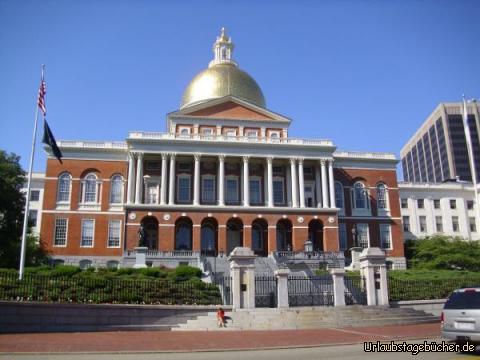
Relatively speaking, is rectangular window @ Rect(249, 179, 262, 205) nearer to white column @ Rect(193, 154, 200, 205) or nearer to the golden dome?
white column @ Rect(193, 154, 200, 205)

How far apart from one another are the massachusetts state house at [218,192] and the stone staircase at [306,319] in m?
24.6

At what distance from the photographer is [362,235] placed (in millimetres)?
57812

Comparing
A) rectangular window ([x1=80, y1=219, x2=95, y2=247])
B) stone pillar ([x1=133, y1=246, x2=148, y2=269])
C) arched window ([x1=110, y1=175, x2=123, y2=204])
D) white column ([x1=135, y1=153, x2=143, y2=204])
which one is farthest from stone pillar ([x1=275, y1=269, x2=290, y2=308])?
arched window ([x1=110, y1=175, x2=123, y2=204])

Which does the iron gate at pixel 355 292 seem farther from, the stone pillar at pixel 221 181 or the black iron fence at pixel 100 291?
the stone pillar at pixel 221 181

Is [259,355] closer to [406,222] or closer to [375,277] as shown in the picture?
[375,277]

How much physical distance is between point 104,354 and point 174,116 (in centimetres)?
4587

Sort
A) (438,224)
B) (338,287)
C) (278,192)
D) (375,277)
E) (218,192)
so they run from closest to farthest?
(338,287)
(375,277)
(218,192)
(278,192)
(438,224)

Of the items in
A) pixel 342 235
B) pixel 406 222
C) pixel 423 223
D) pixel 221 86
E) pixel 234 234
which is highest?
pixel 221 86

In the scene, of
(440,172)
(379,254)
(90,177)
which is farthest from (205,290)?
(440,172)

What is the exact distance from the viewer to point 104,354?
47.9 ft

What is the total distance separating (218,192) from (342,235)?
15.9 metres

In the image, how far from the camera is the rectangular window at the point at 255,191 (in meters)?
56.3

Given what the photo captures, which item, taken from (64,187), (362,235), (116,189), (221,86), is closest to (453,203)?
(362,235)

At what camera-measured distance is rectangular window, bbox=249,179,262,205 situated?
56.3 metres
